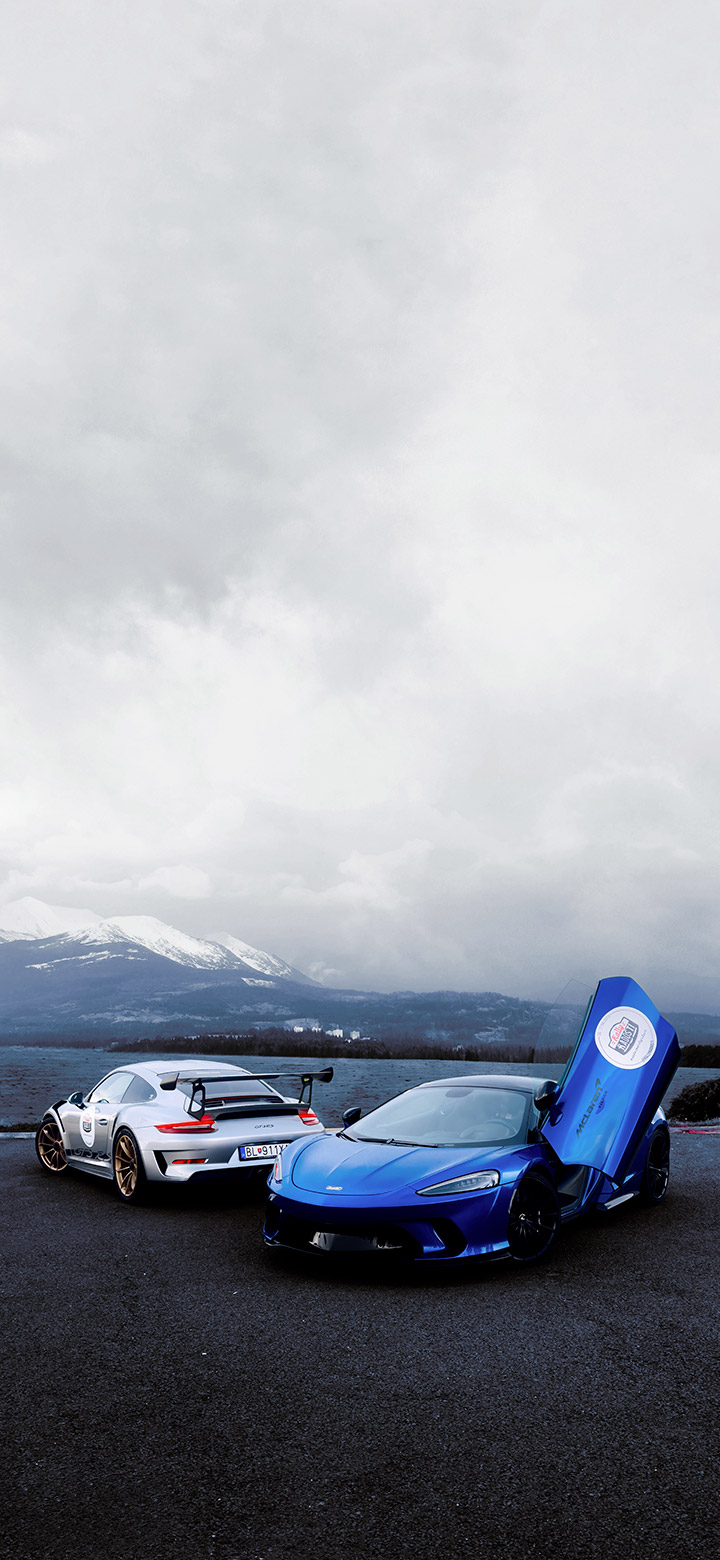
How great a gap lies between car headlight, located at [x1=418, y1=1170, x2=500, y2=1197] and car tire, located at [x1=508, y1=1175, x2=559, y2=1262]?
0.73ft

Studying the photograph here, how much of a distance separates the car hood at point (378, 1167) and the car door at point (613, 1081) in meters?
1.01

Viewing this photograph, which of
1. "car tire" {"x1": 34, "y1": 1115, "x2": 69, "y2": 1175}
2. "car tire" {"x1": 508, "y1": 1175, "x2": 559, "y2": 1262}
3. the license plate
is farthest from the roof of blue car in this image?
"car tire" {"x1": 34, "y1": 1115, "x2": 69, "y2": 1175}

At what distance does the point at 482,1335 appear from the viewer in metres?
4.91

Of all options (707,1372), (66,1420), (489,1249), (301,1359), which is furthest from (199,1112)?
(707,1372)

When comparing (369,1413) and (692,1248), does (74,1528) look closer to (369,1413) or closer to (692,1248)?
(369,1413)

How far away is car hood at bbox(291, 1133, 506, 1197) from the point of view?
5.93 m

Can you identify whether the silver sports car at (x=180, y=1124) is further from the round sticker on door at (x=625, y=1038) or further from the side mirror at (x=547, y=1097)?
the round sticker on door at (x=625, y=1038)

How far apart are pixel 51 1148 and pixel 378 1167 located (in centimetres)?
591

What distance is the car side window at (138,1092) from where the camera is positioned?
29.3 feet

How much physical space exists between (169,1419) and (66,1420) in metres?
0.43

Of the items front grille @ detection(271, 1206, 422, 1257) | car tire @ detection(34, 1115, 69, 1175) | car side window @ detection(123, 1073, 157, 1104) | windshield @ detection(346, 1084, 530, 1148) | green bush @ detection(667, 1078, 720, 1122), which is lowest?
green bush @ detection(667, 1078, 720, 1122)

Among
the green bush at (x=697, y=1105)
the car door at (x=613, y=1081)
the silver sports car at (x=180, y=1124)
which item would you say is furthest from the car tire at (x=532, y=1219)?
the green bush at (x=697, y=1105)

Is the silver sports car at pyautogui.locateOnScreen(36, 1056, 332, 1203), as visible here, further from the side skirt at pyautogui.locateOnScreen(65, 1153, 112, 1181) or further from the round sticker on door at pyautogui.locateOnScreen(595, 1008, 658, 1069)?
the round sticker on door at pyautogui.locateOnScreen(595, 1008, 658, 1069)

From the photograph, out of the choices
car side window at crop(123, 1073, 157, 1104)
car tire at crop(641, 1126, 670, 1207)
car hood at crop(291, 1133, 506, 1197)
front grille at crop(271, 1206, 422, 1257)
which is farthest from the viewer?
car side window at crop(123, 1073, 157, 1104)
